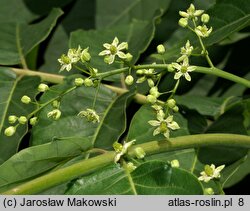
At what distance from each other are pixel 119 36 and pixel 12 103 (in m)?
0.63

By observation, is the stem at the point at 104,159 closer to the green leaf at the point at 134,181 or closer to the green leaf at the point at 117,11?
the green leaf at the point at 134,181

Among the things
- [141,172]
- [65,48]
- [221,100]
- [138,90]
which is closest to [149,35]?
[138,90]

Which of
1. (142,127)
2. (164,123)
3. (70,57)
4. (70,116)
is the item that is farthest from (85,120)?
(164,123)

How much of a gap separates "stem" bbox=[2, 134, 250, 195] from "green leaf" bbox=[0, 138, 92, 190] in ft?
0.40

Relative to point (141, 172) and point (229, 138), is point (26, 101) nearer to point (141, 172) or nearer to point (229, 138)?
point (141, 172)

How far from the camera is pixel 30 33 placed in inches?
98.0

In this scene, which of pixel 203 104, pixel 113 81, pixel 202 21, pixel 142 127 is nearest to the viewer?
pixel 202 21

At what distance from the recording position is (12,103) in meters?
2.17

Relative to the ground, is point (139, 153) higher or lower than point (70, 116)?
lower

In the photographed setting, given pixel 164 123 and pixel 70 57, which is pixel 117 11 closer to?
pixel 70 57

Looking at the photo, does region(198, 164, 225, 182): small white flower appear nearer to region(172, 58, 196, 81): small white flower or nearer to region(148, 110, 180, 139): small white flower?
region(148, 110, 180, 139): small white flower

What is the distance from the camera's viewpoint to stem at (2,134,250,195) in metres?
1.59

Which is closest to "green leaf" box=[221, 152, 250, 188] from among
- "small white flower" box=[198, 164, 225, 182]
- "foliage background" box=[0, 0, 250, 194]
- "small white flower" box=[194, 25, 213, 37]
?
"foliage background" box=[0, 0, 250, 194]

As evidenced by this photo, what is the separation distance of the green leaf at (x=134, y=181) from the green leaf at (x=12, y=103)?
1.57 feet
